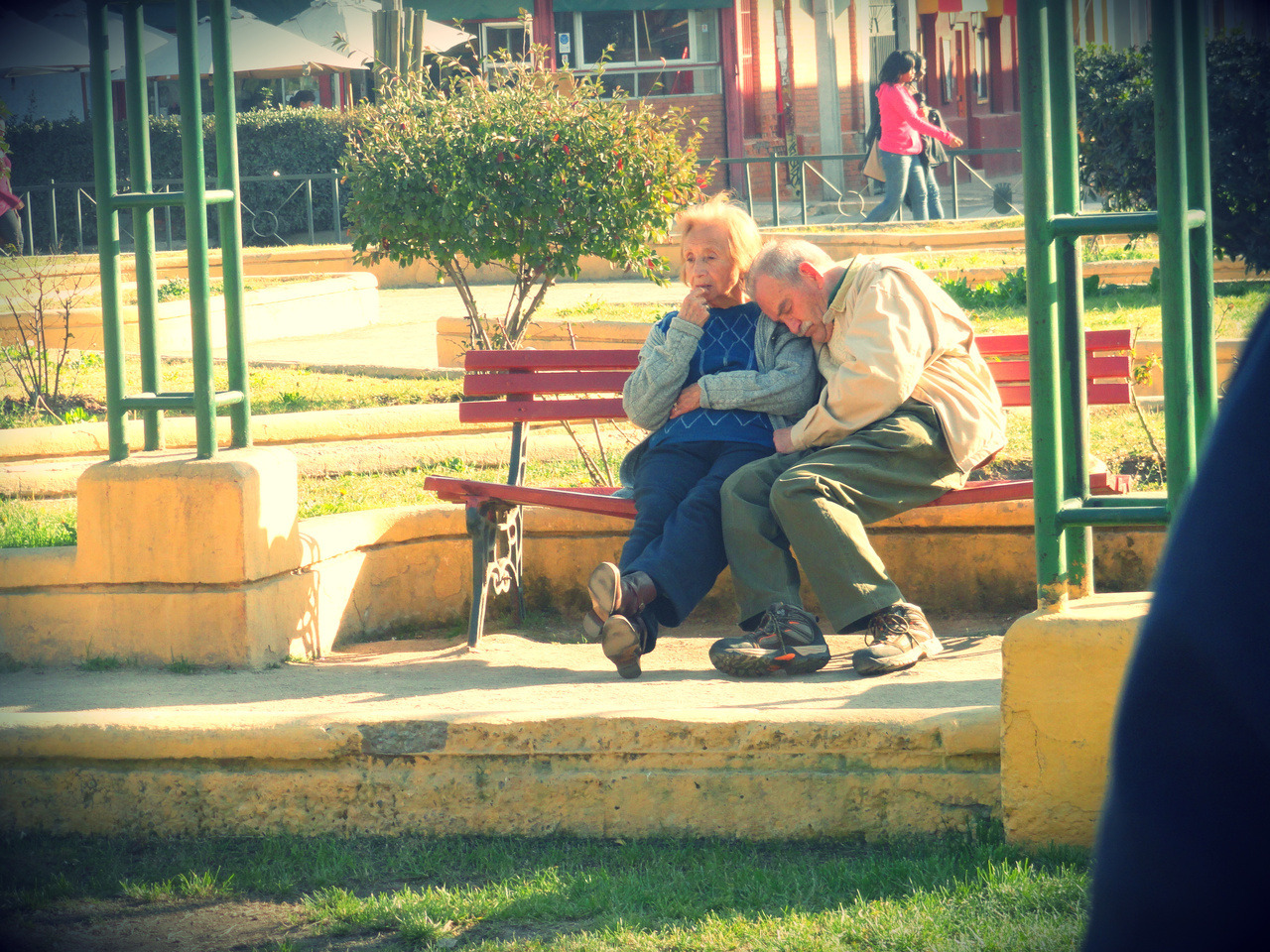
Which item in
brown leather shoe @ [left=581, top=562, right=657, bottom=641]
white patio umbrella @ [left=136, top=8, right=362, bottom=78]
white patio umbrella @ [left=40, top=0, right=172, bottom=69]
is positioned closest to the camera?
brown leather shoe @ [left=581, top=562, right=657, bottom=641]

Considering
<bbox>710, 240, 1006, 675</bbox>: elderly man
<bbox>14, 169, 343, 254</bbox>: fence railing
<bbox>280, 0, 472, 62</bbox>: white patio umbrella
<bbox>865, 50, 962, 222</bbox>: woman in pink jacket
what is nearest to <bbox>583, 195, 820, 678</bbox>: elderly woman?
<bbox>710, 240, 1006, 675</bbox>: elderly man

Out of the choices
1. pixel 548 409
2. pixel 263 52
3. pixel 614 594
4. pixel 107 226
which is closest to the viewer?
pixel 614 594

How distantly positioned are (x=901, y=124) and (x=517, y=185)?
8000 mm

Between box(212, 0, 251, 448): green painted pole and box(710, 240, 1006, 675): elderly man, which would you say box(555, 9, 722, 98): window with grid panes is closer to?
box(212, 0, 251, 448): green painted pole

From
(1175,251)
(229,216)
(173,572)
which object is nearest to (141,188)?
(229,216)

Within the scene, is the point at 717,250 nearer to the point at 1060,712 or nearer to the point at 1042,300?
the point at 1042,300

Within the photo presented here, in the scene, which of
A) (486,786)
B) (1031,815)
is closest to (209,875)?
(486,786)

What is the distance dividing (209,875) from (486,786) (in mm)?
629

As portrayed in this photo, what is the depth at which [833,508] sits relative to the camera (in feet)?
12.5

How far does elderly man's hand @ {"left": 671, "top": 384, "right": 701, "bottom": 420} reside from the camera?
14.2 feet

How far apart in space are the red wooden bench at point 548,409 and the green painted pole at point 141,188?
36.5 inches

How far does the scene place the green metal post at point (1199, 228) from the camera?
9.11ft

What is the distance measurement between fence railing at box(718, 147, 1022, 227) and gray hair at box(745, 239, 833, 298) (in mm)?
8055

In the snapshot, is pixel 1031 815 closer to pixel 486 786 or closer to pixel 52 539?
pixel 486 786
